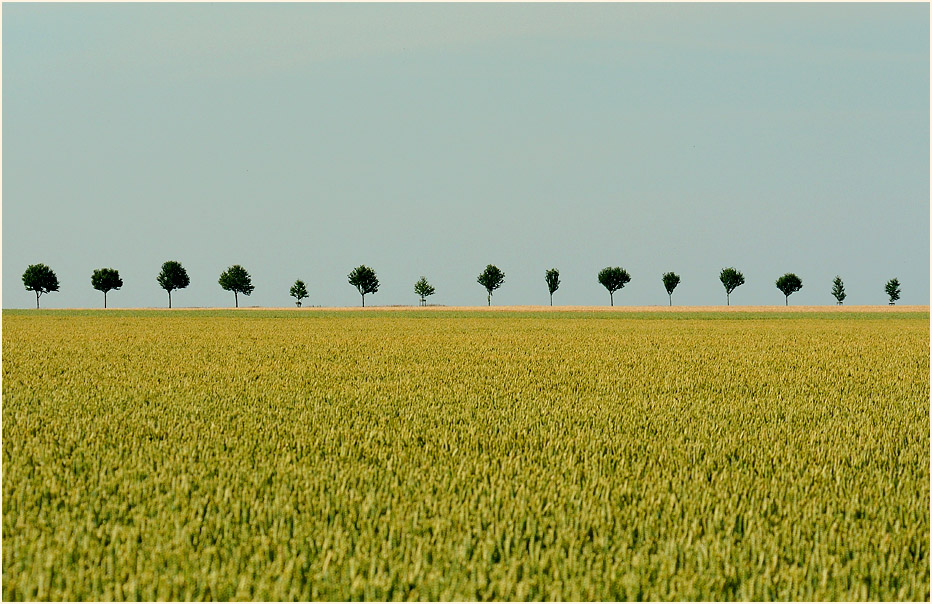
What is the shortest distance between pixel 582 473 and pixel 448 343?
13073mm

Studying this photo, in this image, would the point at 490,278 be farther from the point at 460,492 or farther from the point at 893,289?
the point at 460,492

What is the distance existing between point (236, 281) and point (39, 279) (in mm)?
27671

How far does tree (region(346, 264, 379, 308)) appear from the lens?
12631 centimetres

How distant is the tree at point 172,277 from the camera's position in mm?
119188

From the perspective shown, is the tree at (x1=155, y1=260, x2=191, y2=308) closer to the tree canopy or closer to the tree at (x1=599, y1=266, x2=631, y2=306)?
the tree at (x1=599, y1=266, x2=631, y2=306)

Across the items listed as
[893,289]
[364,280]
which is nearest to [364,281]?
[364,280]

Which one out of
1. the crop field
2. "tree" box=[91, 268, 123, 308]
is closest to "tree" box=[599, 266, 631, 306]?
"tree" box=[91, 268, 123, 308]

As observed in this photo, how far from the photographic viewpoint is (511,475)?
15.7 feet

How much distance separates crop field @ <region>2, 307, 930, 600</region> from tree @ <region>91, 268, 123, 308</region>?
118 m

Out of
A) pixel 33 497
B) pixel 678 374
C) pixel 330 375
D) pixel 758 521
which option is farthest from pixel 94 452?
pixel 678 374

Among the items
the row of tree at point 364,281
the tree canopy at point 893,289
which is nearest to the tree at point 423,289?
the row of tree at point 364,281

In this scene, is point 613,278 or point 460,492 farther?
point 613,278

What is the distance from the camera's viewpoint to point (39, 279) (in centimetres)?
11462

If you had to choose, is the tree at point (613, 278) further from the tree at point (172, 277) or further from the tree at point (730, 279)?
the tree at point (172, 277)
